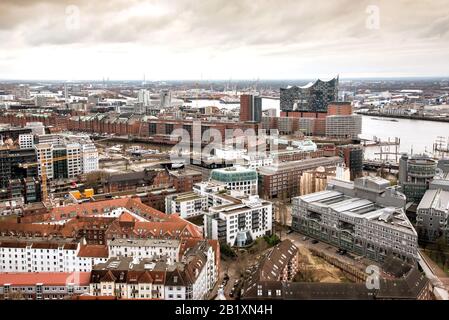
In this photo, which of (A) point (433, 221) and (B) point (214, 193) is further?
(B) point (214, 193)

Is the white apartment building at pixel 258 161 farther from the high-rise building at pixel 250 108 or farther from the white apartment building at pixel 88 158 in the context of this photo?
the high-rise building at pixel 250 108

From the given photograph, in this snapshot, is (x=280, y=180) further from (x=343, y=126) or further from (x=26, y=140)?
(x=343, y=126)

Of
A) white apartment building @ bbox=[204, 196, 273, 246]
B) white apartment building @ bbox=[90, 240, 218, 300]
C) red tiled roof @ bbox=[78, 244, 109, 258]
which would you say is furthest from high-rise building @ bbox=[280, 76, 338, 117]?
white apartment building @ bbox=[90, 240, 218, 300]

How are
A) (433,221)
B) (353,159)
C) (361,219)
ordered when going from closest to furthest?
1. (361,219)
2. (433,221)
3. (353,159)

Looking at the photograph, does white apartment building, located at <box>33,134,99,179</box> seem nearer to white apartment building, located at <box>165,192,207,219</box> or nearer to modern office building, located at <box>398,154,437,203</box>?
white apartment building, located at <box>165,192,207,219</box>

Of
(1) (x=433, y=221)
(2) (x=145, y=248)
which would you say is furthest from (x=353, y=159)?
(2) (x=145, y=248)

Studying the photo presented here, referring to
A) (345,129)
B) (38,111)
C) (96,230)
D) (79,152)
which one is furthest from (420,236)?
(38,111)

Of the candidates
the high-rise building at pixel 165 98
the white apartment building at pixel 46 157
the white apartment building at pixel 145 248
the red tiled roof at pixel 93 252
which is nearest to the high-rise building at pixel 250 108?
the high-rise building at pixel 165 98

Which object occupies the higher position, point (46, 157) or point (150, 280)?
point (46, 157)
